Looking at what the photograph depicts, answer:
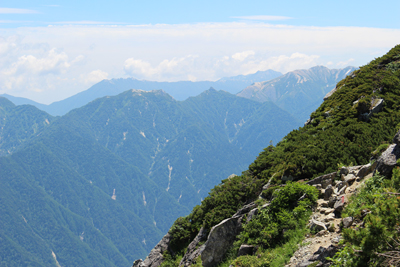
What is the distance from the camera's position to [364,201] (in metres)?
13.0

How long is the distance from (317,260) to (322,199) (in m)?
5.58

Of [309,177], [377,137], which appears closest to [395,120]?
[377,137]

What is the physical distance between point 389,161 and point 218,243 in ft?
41.1

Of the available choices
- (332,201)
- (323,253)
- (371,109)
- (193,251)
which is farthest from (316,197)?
(371,109)

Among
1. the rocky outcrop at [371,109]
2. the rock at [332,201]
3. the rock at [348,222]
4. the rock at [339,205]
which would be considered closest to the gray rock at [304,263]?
the rock at [348,222]

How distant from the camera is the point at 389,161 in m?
14.0

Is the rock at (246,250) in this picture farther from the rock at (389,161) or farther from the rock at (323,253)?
the rock at (389,161)

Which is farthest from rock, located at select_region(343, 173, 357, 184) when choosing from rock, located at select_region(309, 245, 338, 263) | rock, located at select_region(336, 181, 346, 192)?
→ rock, located at select_region(309, 245, 338, 263)

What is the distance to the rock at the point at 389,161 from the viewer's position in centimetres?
1385

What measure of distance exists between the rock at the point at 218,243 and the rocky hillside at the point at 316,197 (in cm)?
7

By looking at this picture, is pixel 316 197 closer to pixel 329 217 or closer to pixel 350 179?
pixel 350 179

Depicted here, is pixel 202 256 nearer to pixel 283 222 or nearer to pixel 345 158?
pixel 283 222

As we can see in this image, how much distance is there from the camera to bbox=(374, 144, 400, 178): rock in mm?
13852

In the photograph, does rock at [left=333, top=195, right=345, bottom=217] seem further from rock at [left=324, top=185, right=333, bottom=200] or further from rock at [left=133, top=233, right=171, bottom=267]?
rock at [left=133, top=233, right=171, bottom=267]
